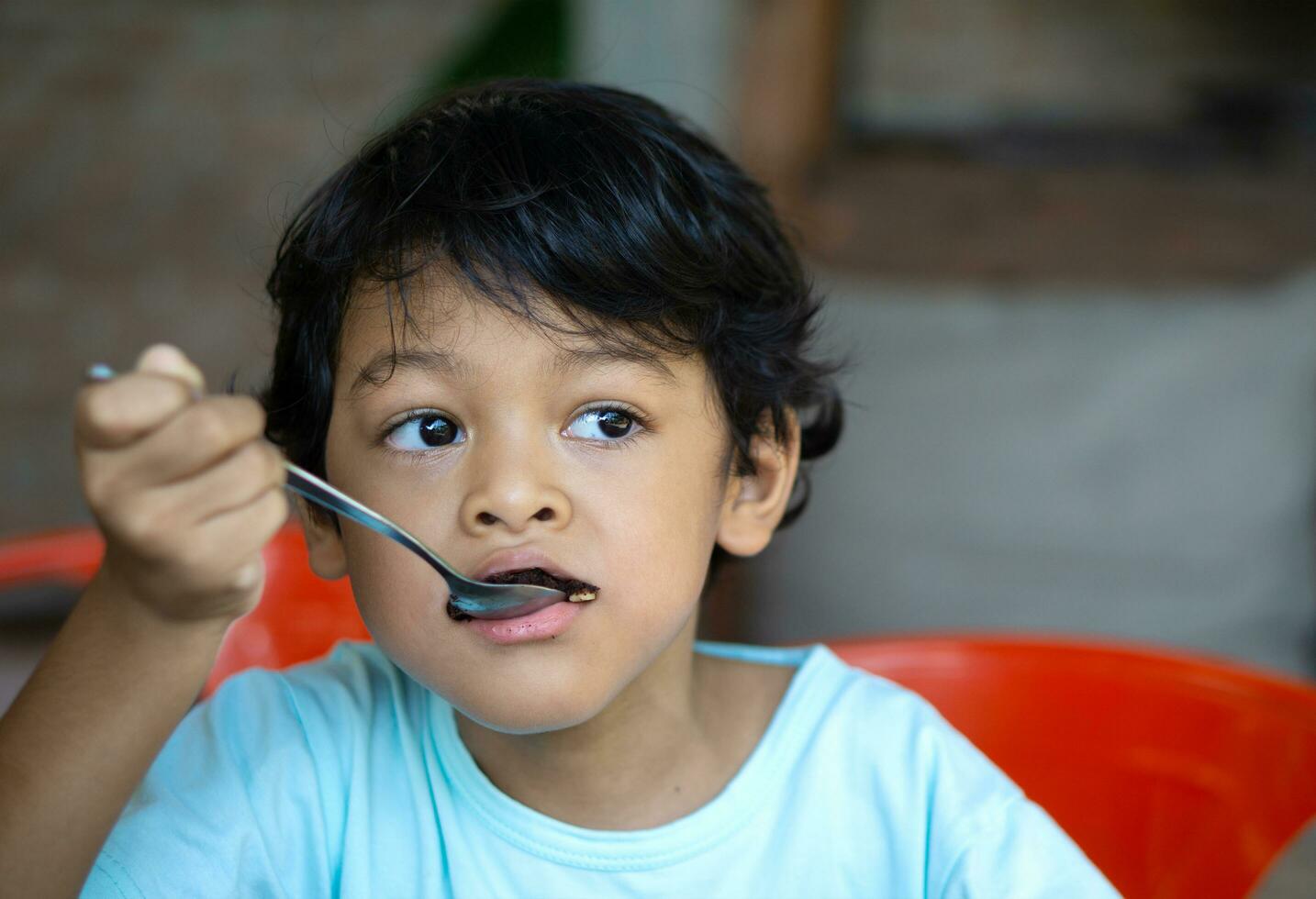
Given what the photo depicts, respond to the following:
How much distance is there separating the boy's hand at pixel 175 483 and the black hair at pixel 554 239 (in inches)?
10.1

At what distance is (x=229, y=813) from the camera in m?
0.85

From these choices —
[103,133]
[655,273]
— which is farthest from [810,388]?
[103,133]

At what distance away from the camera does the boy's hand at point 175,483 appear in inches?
22.3

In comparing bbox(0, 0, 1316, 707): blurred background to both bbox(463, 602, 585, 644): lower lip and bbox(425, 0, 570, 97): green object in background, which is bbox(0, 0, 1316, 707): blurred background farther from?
bbox(463, 602, 585, 644): lower lip

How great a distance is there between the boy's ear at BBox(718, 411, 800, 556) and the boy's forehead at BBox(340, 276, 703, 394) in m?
0.17

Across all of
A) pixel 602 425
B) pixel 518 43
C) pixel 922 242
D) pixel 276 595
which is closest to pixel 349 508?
pixel 602 425

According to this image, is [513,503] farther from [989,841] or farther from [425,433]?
[989,841]

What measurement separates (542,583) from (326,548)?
241 mm

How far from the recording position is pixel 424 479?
2.66 feet

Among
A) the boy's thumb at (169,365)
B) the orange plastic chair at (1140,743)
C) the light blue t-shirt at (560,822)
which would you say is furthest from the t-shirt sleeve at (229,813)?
the orange plastic chair at (1140,743)

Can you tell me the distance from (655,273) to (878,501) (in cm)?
112

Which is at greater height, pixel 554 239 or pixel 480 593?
pixel 554 239

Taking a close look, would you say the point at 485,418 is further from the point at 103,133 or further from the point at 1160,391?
the point at 103,133

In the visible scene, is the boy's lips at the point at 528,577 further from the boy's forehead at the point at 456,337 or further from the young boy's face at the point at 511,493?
the boy's forehead at the point at 456,337
